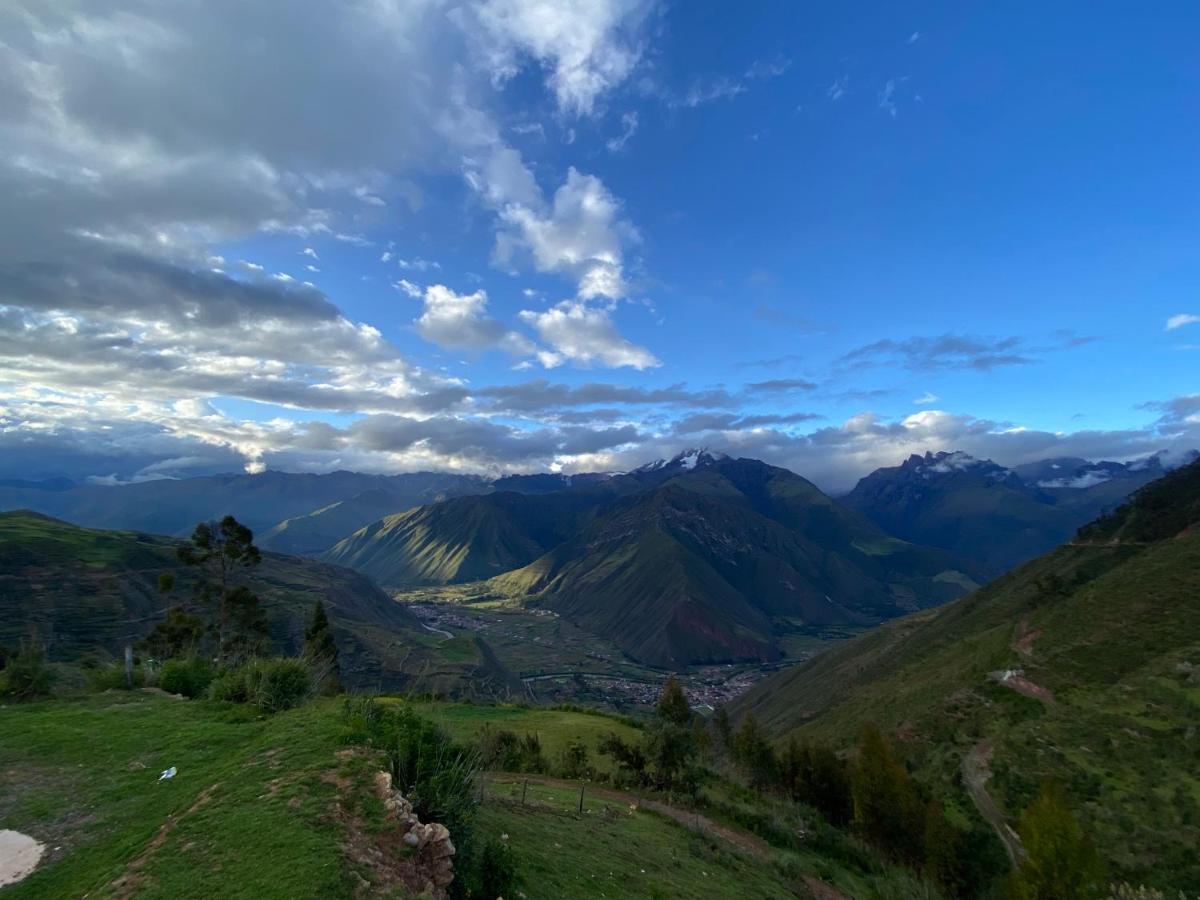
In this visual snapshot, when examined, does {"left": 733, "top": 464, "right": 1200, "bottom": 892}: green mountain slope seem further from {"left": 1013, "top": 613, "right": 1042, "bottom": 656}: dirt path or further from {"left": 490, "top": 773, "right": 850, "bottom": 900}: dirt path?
{"left": 490, "top": 773, "right": 850, "bottom": 900}: dirt path

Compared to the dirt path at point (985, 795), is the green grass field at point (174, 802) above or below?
above

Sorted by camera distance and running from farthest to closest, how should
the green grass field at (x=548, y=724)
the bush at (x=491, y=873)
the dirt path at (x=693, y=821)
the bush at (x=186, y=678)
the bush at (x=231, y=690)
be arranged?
the green grass field at (x=548, y=724), the dirt path at (x=693, y=821), the bush at (x=186, y=678), the bush at (x=231, y=690), the bush at (x=491, y=873)

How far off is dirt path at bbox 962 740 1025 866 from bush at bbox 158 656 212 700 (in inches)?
1997

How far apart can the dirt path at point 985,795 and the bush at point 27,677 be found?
183 ft

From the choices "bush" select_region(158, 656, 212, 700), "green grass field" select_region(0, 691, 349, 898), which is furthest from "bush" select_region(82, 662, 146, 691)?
"green grass field" select_region(0, 691, 349, 898)

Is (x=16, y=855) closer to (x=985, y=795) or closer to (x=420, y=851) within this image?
(x=420, y=851)

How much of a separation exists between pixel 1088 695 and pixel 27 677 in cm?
7783

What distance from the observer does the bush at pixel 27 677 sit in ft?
67.9

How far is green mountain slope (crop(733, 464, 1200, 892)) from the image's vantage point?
4062 cm

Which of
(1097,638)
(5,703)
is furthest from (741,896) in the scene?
(1097,638)

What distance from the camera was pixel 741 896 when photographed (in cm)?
2017

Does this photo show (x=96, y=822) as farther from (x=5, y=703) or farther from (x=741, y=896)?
(x=741, y=896)

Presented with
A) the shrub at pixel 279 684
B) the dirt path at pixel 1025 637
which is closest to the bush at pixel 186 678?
the shrub at pixel 279 684

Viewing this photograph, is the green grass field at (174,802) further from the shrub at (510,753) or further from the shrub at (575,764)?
the shrub at (575,764)
